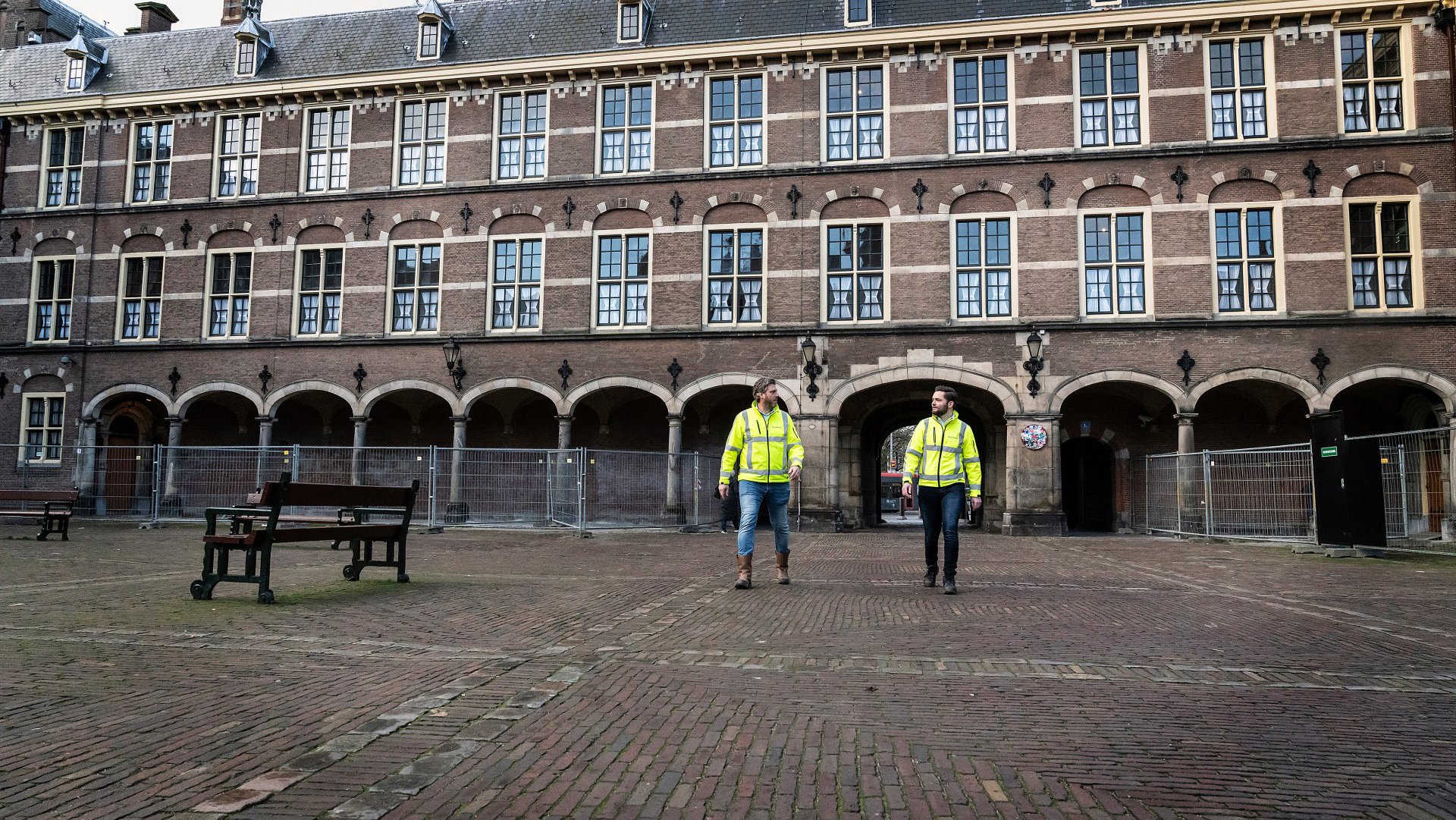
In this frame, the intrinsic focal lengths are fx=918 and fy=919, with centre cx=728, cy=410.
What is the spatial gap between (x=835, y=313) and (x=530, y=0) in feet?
40.7

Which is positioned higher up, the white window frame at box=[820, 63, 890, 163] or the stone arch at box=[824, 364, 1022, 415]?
the white window frame at box=[820, 63, 890, 163]

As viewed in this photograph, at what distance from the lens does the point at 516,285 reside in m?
22.8

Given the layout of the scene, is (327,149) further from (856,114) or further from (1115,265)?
(1115,265)

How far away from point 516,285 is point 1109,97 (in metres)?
14.5

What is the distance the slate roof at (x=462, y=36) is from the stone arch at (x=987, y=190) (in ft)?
12.2

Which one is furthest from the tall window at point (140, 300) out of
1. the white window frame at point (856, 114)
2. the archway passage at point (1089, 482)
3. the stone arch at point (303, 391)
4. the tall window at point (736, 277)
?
the archway passage at point (1089, 482)

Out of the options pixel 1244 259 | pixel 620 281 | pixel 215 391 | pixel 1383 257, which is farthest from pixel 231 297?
pixel 1383 257

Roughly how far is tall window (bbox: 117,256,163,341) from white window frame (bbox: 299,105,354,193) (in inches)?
191

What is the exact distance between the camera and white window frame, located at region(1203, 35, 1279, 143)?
19.8 m

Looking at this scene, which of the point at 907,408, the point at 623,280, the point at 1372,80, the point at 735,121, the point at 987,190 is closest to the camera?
the point at 1372,80

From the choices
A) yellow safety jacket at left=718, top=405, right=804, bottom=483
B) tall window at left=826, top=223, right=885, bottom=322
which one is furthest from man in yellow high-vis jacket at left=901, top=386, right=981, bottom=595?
tall window at left=826, top=223, right=885, bottom=322

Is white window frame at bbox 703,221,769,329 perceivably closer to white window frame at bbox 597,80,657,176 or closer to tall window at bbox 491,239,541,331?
→ white window frame at bbox 597,80,657,176

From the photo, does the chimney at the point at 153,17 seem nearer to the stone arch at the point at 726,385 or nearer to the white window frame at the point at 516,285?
the white window frame at the point at 516,285

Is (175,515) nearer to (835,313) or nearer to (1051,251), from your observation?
(835,313)
